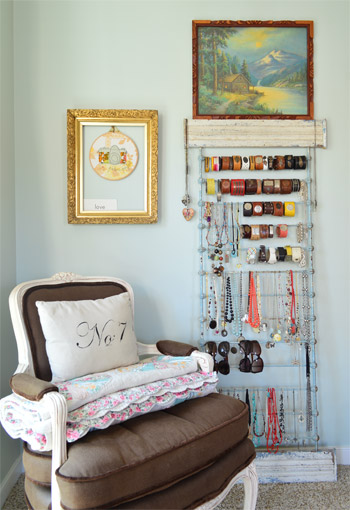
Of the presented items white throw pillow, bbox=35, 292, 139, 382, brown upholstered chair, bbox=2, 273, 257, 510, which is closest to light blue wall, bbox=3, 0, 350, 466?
white throw pillow, bbox=35, 292, 139, 382

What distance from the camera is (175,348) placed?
1951mm

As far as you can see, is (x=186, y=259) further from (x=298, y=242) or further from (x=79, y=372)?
(x=79, y=372)

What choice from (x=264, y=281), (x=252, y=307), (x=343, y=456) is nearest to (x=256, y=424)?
(x=343, y=456)

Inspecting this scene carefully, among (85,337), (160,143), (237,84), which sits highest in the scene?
(237,84)

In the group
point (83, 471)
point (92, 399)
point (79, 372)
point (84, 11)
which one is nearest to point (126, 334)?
point (79, 372)

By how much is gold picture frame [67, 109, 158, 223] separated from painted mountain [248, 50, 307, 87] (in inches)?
26.1

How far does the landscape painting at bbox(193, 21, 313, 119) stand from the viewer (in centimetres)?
228

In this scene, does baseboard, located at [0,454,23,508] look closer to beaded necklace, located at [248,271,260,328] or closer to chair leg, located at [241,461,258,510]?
chair leg, located at [241,461,258,510]

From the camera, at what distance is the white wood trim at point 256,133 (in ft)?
7.46

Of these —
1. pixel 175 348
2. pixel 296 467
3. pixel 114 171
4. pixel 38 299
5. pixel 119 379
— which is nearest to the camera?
pixel 119 379

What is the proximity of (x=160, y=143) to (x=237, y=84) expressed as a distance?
0.56 meters

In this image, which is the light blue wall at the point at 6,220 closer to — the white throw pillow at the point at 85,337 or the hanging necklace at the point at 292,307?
the white throw pillow at the point at 85,337

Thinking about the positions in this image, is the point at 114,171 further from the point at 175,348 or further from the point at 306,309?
the point at 306,309

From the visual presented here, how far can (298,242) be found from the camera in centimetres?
230
